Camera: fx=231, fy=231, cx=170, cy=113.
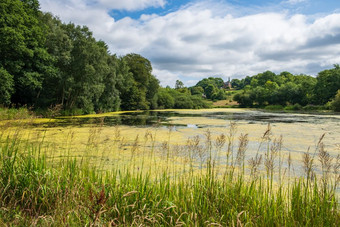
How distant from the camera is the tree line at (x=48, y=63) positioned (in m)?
16.2

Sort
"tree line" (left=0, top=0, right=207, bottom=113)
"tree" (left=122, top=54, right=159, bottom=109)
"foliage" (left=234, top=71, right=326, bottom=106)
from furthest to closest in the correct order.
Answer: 1. "foliage" (left=234, top=71, right=326, bottom=106)
2. "tree" (left=122, top=54, right=159, bottom=109)
3. "tree line" (left=0, top=0, right=207, bottom=113)

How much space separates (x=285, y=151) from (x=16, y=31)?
59.7 feet

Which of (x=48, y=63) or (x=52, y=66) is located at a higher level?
(x=48, y=63)

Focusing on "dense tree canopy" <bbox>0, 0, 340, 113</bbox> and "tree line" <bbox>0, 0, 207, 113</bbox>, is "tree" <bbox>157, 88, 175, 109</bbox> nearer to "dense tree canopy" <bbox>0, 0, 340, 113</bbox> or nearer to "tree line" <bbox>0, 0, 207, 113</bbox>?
"dense tree canopy" <bbox>0, 0, 340, 113</bbox>

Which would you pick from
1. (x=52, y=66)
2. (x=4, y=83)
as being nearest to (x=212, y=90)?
(x=52, y=66)

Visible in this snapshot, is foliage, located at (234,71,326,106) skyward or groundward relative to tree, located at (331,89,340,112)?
skyward

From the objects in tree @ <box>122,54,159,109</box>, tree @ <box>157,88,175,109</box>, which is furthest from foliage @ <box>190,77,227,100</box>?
tree @ <box>122,54,159,109</box>

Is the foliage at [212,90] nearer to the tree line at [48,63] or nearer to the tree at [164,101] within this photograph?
the tree at [164,101]

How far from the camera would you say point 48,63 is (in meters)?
19.8

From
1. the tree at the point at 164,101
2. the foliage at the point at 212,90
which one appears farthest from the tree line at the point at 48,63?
the foliage at the point at 212,90

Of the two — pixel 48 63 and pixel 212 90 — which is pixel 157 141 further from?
pixel 212 90

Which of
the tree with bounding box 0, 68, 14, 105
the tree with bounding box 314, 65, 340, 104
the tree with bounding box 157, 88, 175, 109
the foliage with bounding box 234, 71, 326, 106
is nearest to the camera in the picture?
the tree with bounding box 0, 68, 14, 105

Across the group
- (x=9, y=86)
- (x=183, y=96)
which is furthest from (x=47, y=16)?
(x=183, y=96)

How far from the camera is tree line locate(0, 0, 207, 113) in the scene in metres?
16.2
